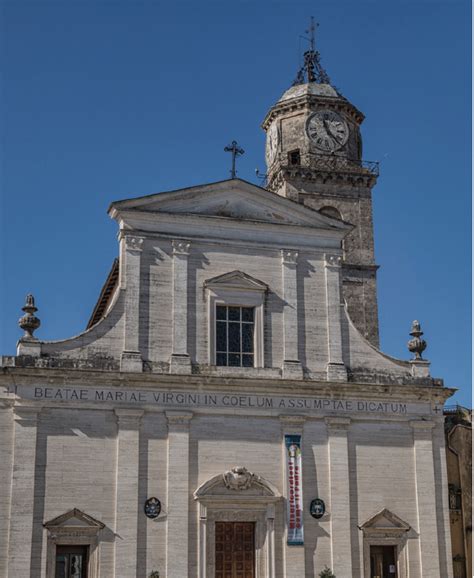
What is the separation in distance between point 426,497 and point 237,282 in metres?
7.96

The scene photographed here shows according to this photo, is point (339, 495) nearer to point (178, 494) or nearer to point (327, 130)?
point (178, 494)

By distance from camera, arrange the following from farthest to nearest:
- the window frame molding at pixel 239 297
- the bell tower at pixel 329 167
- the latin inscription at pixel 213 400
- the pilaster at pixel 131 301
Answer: the bell tower at pixel 329 167
the window frame molding at pixel 239 297
the pilaster at pixel 131 301
the latin inscription at pixel 213 400

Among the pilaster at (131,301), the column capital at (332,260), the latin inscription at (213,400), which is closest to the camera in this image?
the latin inscription at (213,400)

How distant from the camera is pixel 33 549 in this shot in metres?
22.9

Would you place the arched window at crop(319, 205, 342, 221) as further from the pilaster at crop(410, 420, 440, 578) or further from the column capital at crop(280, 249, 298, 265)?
the pilaster at crop(410, 420, 440, 578)

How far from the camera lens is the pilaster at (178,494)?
77.9 ft

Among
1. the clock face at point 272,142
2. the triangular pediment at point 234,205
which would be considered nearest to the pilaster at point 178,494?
the triangular pediment at point 234,205

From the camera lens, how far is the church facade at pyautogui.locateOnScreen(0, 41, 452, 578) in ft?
77.5

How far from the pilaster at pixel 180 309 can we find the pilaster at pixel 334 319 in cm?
415

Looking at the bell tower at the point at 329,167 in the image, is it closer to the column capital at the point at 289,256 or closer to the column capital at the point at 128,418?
the column capital at the point at 289,256

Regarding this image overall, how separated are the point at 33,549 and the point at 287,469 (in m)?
6.91

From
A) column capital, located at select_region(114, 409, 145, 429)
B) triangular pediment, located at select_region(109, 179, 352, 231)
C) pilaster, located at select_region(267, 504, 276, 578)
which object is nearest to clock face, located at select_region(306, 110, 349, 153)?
triangular pediment, located at select_region(109, 179, 352, 231)

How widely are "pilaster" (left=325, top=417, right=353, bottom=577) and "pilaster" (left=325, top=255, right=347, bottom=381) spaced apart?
4.48 ft

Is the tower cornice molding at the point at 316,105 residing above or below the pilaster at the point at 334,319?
above
